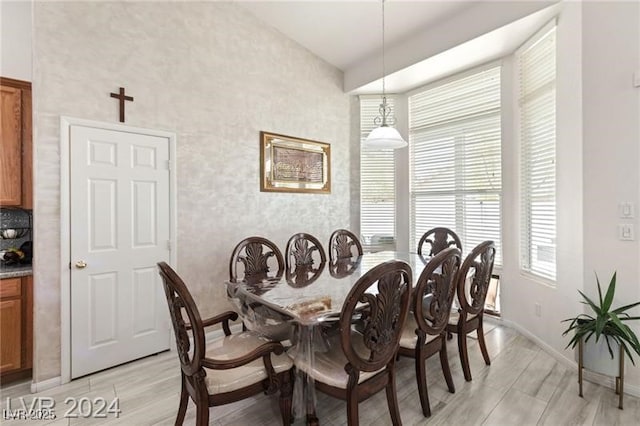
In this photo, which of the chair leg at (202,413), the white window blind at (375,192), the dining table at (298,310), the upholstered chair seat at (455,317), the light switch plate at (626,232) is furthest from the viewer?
the white window blind at (375,192)

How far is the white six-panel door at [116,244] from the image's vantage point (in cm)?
247

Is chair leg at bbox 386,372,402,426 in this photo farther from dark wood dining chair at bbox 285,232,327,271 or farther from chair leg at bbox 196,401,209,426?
dark wood dining chair at bbox 285,232,327,271

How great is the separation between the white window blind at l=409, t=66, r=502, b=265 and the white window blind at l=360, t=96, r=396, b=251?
1.07 feet

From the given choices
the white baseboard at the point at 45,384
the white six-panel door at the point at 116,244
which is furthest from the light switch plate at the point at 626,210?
the white baseboard at the point at 45,384

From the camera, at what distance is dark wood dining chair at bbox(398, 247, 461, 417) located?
197 centimetres

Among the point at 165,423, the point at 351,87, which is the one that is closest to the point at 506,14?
the point at 351,87

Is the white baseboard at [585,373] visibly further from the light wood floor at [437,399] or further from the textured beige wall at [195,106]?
the textured beige wall at [195,106]

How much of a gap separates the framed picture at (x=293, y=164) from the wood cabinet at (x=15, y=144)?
2.08 metres

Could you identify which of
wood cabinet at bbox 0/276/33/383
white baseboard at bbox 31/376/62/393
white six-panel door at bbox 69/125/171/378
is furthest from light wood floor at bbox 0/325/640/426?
white six-panel door at bbox 69/125/171/378

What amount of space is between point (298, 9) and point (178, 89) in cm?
161

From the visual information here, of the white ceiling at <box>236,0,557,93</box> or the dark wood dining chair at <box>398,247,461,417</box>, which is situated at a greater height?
the white ceiling at <box>236,0,557,93</box>

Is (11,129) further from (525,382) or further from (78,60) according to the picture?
(525,382)

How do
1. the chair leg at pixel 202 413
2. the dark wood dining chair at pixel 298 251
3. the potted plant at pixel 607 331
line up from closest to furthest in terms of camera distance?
1. the chair leg at pixel 202 413
2. the potted plant at pixel 607 331
3. the dark wood dining chair at pixel 298 251

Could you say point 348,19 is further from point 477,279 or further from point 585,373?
point 585,373
